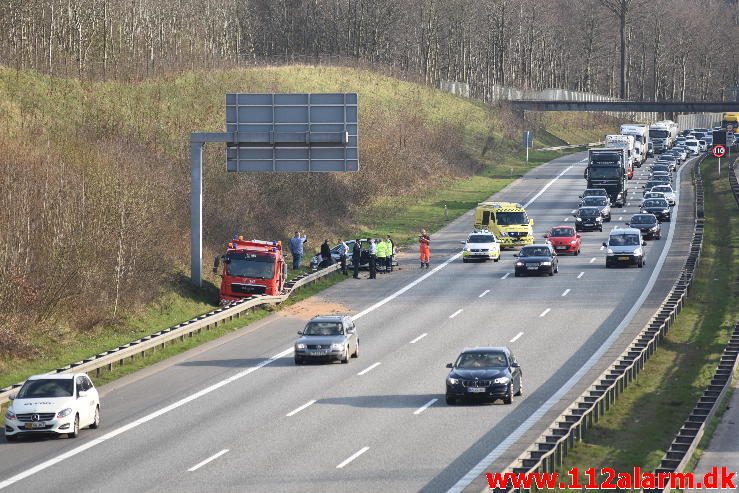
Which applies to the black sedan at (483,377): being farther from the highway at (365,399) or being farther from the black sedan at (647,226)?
the black sedan at (647,226)

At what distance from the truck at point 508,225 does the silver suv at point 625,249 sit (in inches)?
290

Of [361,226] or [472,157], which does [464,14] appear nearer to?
[472,157]

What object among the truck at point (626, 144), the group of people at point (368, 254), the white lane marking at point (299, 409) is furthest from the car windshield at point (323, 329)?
the truck at point (626, 144)

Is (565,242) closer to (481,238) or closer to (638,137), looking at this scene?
(481,238)

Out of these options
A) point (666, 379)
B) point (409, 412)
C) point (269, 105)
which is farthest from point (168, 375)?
point (269, 105)

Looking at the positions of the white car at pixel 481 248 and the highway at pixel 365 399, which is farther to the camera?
the white car at pixel 481 248

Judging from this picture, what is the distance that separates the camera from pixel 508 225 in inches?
2717

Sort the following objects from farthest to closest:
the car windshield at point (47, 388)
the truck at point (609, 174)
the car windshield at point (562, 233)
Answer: the truck at point (609, 174) → the car windshield at point (562, 233) → the car windshield at point (47, 388)

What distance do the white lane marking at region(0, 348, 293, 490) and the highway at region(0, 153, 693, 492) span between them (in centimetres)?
6

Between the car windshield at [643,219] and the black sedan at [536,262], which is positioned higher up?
the car windshield at [643,219]

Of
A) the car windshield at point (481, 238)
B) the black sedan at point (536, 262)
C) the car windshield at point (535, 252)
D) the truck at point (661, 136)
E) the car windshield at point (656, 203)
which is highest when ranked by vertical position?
the truck at point (661, 136)

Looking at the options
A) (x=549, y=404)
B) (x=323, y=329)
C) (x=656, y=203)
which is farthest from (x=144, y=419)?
(x=656, y=203)

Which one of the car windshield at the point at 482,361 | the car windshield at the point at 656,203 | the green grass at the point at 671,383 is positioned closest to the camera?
the green grass at the point at 671,383

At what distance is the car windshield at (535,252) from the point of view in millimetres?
59125
